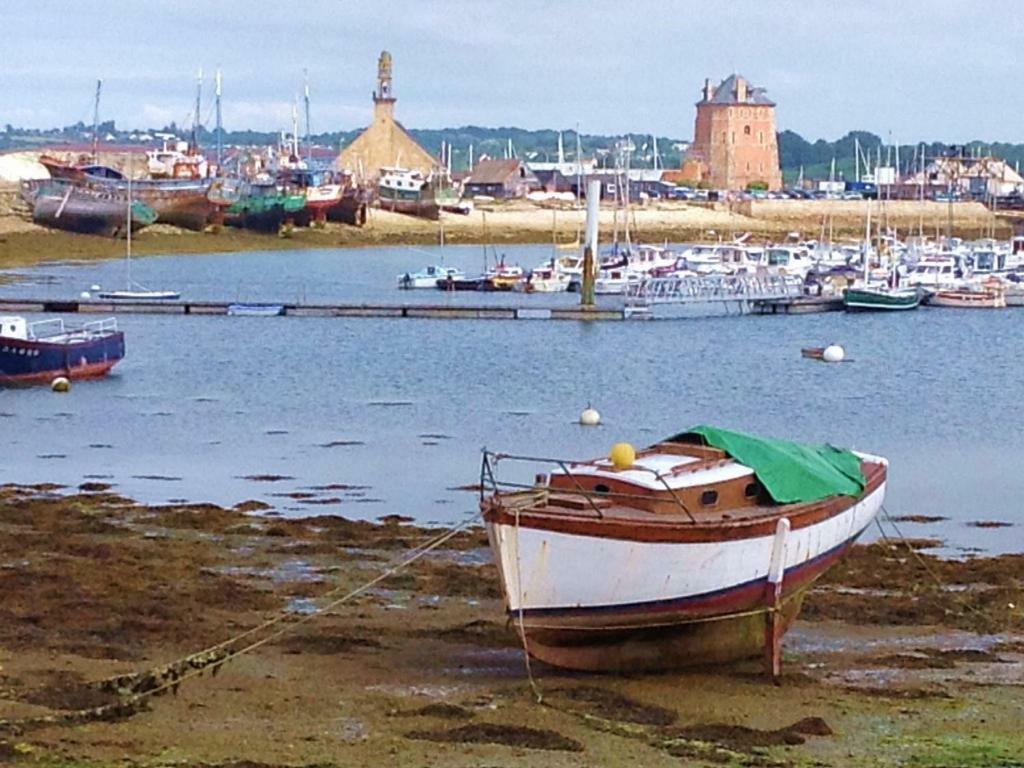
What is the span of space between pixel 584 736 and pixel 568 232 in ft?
413

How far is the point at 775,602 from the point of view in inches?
629

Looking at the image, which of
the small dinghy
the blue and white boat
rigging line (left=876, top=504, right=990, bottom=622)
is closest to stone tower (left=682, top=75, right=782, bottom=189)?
the blue and white boat

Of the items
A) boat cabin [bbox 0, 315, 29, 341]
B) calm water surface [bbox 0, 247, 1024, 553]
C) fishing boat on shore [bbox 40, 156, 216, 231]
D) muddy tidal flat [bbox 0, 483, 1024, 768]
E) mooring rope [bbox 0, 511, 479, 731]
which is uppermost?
fishing boat on shore [bbox 40, 156, 216, 231]

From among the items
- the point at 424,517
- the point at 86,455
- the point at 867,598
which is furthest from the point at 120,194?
the point at 867,598

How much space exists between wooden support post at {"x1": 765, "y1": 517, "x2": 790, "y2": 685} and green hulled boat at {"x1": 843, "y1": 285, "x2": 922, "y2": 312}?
57.1 m

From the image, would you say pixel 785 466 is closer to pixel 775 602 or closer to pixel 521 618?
pixel 775 602

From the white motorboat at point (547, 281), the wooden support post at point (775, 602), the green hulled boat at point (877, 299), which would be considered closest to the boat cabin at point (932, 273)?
the green hulled boat at point (877, 299)

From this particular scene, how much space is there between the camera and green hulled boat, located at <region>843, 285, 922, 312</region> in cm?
7225

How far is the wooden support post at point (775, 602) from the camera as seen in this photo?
15930mm

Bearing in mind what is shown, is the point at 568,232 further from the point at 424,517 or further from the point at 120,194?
the point at 424,517

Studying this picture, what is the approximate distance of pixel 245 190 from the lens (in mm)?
120875

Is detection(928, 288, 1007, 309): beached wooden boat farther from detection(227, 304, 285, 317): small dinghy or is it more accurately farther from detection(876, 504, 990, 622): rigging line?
detection(876, 504, 990, 622): rigging line

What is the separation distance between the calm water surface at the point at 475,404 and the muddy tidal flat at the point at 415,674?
14.9 feet

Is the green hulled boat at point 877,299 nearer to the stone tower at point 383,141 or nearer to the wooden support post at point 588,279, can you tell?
the wooden support post at point 588,279
